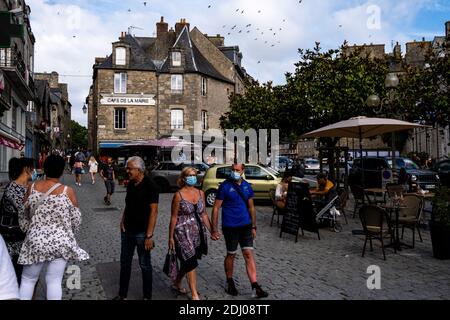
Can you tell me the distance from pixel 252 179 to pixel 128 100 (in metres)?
24.4

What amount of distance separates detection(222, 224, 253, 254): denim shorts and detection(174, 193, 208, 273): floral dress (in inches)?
16.9

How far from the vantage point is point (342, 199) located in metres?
11.2

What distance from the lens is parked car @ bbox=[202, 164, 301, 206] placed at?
1530 cm

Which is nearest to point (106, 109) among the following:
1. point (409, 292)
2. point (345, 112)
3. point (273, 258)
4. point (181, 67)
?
point (181, 67)

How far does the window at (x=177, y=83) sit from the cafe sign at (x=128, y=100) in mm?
2068

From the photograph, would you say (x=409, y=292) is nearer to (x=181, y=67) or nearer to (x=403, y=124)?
(x=403, y=124)

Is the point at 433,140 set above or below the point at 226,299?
above

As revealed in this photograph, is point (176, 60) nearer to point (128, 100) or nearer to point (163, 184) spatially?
point (128, 100)

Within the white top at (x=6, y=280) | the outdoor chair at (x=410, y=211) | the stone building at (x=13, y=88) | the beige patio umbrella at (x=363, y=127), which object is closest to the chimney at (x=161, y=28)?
the stone building at (x=13, y=88)

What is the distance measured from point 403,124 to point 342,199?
2316mm

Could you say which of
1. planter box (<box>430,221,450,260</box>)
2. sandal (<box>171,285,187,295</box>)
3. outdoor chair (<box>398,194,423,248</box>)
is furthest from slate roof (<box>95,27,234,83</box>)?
sandal (<box>171,285,187,295</box>)

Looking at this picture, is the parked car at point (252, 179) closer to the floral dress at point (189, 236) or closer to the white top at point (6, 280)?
the floral dress at point (189, 236)

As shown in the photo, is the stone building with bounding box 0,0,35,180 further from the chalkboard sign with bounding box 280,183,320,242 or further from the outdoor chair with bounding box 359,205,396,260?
the outdoor chair with bounding box 359,205,396,260

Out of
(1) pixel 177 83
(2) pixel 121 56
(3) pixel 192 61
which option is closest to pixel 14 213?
(1) pixel 177 83
